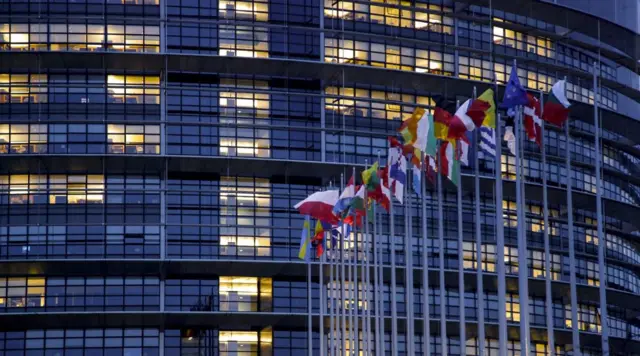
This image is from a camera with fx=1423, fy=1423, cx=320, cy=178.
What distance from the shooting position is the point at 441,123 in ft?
164

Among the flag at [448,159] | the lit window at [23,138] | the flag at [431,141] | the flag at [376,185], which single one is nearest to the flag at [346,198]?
the flag at [376,185]

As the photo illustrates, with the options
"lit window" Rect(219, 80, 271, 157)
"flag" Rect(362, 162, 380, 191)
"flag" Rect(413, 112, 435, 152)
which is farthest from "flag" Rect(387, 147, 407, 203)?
"lit window" Rect(219, 80, 271, 157)

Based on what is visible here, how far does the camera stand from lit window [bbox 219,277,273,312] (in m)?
81.2

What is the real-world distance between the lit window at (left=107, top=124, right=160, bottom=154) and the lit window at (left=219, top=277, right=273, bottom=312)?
28.4 feet

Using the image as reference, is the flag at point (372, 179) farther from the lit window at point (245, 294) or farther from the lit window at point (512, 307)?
the lit window at point (512, 307)

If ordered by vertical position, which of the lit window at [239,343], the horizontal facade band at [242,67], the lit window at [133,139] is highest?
the horizontal facade band at [242,67]

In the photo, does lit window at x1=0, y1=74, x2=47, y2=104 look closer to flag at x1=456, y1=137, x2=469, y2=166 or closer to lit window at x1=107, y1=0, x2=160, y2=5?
lit window at x1=107, y1=0, x2=160, y2=5

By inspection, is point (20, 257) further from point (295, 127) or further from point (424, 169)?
point (424, 169)

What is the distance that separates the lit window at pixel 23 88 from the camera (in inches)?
3228

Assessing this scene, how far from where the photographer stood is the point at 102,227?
80.2 meters

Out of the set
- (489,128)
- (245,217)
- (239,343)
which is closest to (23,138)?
(245,217)

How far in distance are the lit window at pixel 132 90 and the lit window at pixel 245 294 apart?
37.2 feet

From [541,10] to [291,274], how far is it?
2400 cm

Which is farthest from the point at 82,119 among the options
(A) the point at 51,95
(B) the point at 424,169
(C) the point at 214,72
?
(B) the point at 424,169
